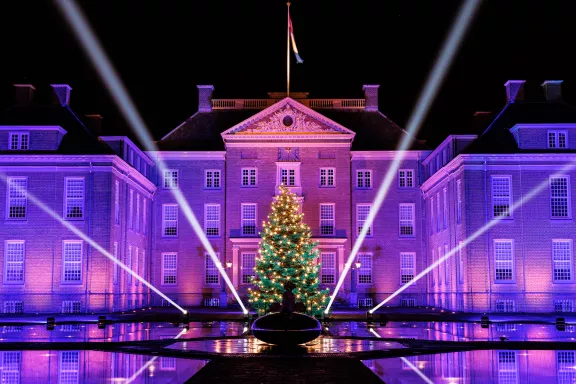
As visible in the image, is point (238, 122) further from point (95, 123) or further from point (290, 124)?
point (95, 123)

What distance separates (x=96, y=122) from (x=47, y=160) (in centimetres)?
705

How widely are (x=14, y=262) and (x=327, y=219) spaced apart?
21.9 m

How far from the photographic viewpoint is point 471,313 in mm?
44438

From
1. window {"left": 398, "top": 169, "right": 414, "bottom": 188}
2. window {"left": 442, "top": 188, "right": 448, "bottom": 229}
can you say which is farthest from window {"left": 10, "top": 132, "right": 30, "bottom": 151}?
window {"left": 398, "top": 169, "right": 414, "bottom": 188}

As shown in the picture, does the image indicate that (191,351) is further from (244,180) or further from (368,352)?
(244,180)

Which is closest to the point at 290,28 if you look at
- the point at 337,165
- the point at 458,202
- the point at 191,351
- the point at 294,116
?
the point at 294,116

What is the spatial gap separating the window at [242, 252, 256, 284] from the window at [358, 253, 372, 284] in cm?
786

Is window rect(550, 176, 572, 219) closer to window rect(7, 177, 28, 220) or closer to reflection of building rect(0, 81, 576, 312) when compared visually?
reflection of building rect(0, 81, 576, 312)

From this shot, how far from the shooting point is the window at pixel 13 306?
46.1 meters

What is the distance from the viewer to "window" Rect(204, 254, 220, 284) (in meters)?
58.1

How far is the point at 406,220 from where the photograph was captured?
58.9 metres

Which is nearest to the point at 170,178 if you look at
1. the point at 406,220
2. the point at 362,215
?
the point at 362,215

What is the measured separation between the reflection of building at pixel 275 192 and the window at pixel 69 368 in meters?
25.4

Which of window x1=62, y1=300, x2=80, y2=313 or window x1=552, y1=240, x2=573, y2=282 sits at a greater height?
window x1=552, y1=240, x2=573, y2=282
